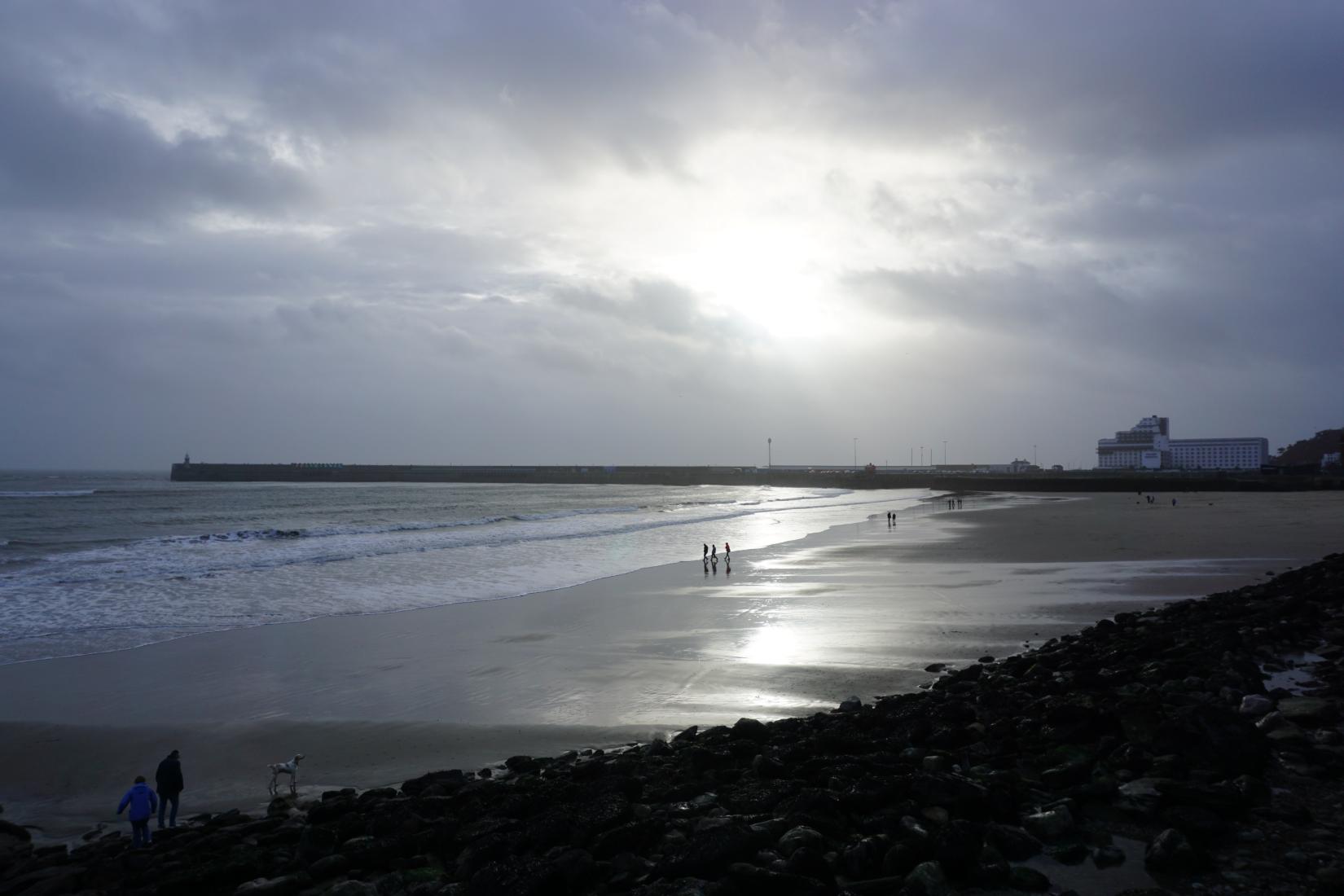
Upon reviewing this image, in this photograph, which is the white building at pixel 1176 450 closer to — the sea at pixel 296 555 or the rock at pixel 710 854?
the sea at pixel 296 555

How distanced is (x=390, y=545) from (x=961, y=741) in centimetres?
2904

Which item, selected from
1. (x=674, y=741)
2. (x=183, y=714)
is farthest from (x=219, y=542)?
(x=674, y=741)

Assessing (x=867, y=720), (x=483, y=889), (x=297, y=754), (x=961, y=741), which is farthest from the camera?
(x=297, y=754)

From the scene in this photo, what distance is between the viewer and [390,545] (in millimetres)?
32969

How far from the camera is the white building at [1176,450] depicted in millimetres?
159750

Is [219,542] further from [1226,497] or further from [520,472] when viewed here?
[520,472]

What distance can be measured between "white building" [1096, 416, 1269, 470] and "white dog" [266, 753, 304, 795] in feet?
567

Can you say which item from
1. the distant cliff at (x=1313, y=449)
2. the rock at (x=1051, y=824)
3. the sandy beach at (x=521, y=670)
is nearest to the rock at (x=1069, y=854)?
the rock at (x=1051, y=824)

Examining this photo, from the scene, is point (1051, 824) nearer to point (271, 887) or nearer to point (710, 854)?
point (710, 854)

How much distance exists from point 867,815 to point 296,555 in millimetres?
28468

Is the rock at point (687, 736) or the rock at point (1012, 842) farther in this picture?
the rock at point (687, 736)

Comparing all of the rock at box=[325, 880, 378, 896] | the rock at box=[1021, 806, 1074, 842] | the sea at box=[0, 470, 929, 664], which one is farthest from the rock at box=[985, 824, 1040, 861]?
the sea at box=[0, 470, 929, 664]

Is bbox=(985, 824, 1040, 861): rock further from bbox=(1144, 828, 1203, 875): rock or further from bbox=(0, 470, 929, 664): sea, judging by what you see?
bbox=(0, 470, 929, 664): sea

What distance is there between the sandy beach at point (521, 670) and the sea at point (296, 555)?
2.05 m
